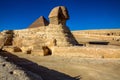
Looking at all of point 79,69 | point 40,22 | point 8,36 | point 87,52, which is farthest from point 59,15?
point 79,69

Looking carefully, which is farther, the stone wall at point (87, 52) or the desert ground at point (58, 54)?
the stone wall at point (87, 52)

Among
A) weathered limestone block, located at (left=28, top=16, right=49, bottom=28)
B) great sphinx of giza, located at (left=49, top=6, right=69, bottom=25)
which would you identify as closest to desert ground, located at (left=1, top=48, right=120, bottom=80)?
great sphinx of giza, located at (left=49, top=6, right=69, bottom=25)

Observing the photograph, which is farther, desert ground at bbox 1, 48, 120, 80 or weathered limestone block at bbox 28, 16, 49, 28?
weathered limestone block at bbox 28, 16, 49, 28

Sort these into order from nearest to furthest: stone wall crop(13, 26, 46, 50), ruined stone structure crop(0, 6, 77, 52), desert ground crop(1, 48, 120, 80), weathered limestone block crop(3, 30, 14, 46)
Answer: desert ground crop(1, 48, 120, 80) → ruined stone structure crop(0, 6, 77, 52) → stone wall crop(13, 26, 46, 50) → weathered limestone block crop(3, 30, 14, 46)

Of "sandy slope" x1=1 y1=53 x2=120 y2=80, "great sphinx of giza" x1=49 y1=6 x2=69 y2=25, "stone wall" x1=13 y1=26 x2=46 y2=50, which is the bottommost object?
"sandy slope" x1=1 y1=53 x2=120 y2=80

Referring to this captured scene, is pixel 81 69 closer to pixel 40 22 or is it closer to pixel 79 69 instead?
pixel 79 69

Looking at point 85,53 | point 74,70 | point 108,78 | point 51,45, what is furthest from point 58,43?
point 108,78

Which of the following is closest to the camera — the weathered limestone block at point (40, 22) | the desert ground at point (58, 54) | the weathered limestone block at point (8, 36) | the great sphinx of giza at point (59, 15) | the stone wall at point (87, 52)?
the desert ground at point (58, 54)

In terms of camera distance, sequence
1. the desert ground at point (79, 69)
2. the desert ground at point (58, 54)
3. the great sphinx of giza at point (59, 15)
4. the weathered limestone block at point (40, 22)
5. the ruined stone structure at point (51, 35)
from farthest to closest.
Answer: the weathered limestone block at point (40, 22) → the great sphinx of giza at point (59, 15) → the ruined stone structure at point (51, 35) → the desert ground at point (58, 54) → the desert ground at point (79, 69)

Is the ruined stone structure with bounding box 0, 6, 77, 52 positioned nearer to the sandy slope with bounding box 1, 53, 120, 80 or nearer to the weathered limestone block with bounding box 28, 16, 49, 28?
the sandy slope with bounding box 1, 53, 120, 80

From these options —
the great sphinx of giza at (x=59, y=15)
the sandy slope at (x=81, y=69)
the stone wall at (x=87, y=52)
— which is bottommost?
the sandy slope at (x=81, y=69)

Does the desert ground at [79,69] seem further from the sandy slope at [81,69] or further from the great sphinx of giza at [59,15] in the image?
the great sphinx of giza at [59,15]

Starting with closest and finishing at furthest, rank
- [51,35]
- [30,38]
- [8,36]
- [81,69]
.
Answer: [81,69]
[51,35]
[30,38]
[8,36]

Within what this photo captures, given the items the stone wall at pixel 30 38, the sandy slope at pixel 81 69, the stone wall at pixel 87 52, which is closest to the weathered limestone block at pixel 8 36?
the stone wall at pixel 30 38
